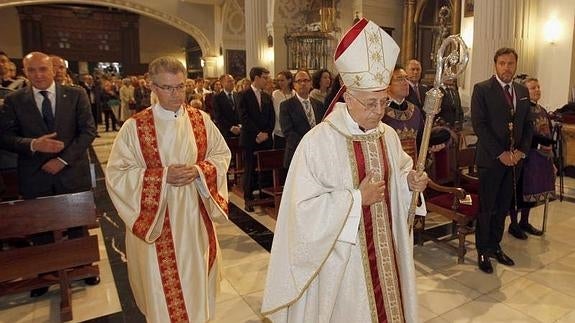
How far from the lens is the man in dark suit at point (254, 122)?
18.3 feet

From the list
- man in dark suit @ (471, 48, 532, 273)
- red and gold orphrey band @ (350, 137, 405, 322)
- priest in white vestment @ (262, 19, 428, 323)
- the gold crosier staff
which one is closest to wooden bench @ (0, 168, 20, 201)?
priest in white vestment @ (262, 19, 428, 323)

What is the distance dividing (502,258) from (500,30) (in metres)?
4.04

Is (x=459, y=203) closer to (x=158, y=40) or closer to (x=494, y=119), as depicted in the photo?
(x=494, y=119)

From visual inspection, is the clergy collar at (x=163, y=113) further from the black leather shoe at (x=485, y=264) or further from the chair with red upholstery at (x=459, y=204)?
the black leather shoe at (x=485, y=264)

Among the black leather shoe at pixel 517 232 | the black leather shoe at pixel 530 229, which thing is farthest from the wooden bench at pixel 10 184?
the black leather shoe at pixel 530 229

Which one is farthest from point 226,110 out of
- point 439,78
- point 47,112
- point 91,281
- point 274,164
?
point 439,78

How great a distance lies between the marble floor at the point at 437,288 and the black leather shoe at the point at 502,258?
2.5 inches

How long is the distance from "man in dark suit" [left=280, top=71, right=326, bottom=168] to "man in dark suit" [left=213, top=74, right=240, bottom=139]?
188 centimetres

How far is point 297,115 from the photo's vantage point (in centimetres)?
482

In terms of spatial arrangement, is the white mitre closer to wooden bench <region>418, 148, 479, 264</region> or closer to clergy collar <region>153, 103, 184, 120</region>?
clergy collar <region>153, 103, 184, 120</region>

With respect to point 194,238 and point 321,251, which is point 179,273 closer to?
point 194,238

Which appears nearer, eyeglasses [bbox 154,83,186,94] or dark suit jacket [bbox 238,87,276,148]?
eyeglasses [bbox 154,83,186,94]

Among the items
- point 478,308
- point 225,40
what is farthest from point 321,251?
point 225,40

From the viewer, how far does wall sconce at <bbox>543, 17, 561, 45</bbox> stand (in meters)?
6.82
